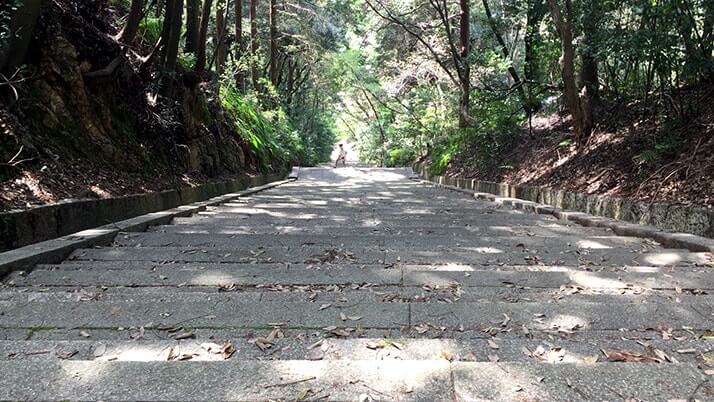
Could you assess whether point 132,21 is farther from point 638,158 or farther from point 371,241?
point 638,158

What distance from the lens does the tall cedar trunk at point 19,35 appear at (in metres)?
4.57

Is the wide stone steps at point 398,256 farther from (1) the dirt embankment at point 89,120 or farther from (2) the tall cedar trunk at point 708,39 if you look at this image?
(2) the tall cedar trunk at point 708,39

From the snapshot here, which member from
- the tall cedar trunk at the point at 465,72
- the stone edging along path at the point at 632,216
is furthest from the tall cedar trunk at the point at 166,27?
the tall cedar trunk at the point at 465,72

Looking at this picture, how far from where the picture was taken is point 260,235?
491 cm

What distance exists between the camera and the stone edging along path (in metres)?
4.37

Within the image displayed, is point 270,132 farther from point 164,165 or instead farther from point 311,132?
point 311,132

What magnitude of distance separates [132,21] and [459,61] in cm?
938

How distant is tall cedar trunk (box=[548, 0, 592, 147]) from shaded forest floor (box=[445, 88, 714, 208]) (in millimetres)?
222

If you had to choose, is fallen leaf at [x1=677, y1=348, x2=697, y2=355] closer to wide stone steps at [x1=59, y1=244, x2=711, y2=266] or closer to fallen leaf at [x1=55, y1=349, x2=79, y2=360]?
wide stone steps at [x1=59, y1=244, x2=711, y2=266]

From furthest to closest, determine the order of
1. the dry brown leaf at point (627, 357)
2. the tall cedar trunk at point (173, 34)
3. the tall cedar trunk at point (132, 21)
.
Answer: the tall cedar trunk at point (173, 34) < the tall cedar trunk at point (132, 21) < the dry brown leaf at point (627, 357)

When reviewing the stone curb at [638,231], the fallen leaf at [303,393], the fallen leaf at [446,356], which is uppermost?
the stone curb at [638,231]

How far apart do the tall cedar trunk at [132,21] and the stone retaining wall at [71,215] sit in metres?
2.15

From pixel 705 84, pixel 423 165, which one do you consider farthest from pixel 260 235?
pixel 423 165

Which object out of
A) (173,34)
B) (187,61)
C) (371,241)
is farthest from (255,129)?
(371,241)
